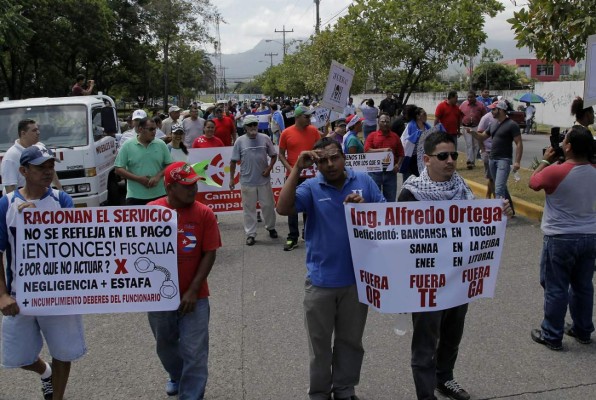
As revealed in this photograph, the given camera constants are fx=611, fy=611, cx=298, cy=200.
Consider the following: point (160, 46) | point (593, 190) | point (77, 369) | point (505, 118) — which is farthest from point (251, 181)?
point (160, 46)

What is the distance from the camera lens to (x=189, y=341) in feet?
12.6

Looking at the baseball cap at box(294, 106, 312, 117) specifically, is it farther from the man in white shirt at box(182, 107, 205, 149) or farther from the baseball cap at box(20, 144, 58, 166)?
the baseball cap at box(20, 144, 58, 166)

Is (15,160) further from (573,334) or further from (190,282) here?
(573,334)

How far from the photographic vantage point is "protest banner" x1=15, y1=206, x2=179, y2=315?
12.7 feet

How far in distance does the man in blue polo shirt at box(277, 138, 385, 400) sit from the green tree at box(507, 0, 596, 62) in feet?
20.3

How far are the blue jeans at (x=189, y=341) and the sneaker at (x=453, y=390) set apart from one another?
1.64 meters

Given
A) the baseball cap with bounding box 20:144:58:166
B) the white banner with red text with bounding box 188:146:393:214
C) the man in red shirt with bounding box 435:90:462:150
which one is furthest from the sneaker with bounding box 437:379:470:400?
the man in red shirt with bounding box 435:90:462:150

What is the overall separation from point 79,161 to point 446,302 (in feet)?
25.9

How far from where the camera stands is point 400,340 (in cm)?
528

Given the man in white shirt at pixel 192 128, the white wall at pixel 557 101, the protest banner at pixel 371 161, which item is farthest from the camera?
the white wall at pixel 557 101

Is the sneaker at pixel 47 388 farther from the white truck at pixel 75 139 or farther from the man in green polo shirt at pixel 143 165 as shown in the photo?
the white truck at pixel 75 139

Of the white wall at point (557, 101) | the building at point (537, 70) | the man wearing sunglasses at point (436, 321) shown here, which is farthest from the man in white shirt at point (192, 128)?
the building at point (537, 70)

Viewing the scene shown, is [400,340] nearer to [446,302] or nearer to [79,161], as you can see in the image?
[446,302]

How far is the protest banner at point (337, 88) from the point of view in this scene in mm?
9008
